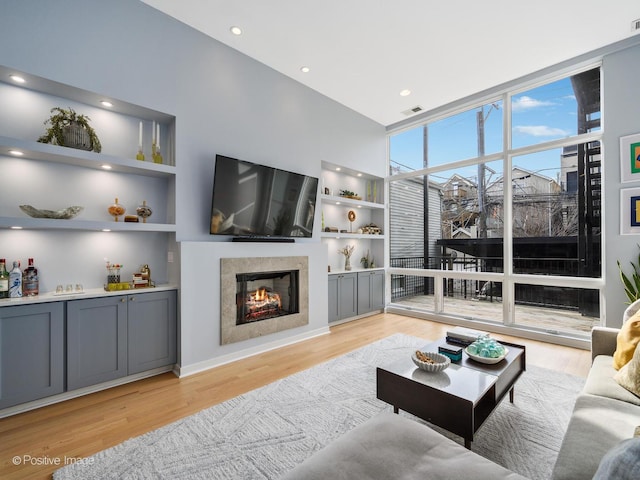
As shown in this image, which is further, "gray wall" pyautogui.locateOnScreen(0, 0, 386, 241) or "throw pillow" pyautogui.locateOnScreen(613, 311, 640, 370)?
"gray wall" pyautogui.locateOnScreen(0, 0, 386, 241)

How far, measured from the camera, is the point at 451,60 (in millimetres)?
3816

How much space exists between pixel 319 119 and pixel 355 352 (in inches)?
132

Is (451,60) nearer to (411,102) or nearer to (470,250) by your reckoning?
(411,102)

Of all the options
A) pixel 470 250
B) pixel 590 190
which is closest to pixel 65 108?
pixel 470 250

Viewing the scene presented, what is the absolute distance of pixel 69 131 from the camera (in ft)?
8.48

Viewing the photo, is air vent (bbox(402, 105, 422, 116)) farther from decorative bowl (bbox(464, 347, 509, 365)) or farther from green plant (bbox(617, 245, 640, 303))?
decorative bowl (bbox(464, 347, 509, 365))

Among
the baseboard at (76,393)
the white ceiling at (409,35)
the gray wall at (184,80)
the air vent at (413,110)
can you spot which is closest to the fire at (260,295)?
the gray wall at (184,80)

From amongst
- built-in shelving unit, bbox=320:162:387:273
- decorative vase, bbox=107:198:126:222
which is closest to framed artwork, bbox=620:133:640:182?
built-in shelving unit, bbox=320:162:387:273

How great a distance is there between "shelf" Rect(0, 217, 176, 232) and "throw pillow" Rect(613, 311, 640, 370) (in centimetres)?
374

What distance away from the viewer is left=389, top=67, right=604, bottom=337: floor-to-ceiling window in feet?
12.7

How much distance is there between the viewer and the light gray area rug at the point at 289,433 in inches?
69.6

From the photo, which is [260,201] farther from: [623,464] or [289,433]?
[623,464]

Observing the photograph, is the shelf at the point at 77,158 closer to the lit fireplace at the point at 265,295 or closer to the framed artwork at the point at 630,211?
the lit fireplace at the point at 265,295

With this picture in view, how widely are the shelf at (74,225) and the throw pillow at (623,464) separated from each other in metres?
3.28
